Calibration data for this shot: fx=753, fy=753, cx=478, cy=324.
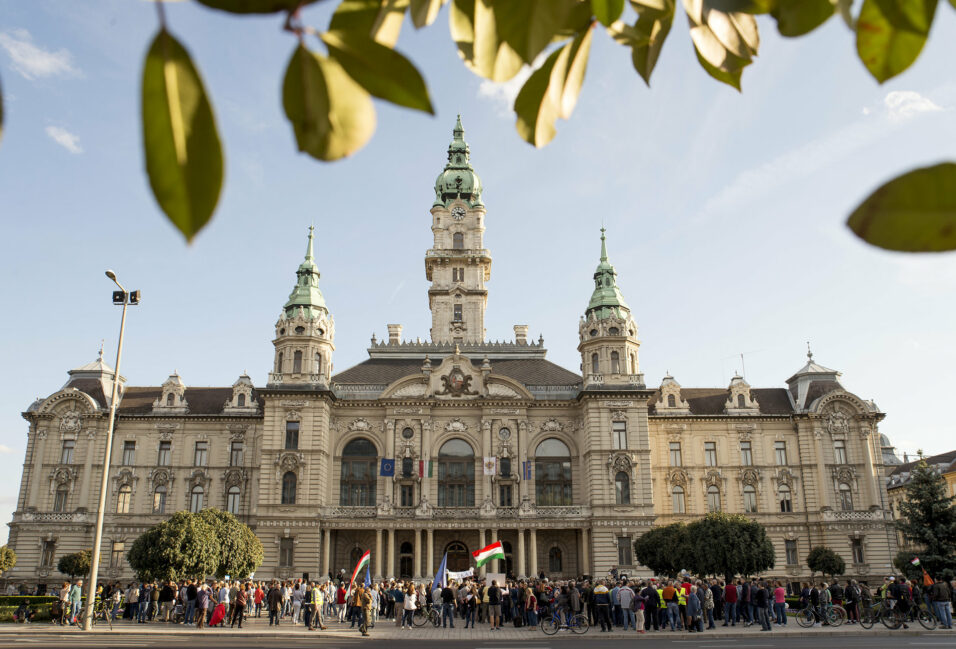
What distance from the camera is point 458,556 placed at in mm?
43188

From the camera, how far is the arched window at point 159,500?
4522 cm

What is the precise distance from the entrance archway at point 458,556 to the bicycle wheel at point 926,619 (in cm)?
2360

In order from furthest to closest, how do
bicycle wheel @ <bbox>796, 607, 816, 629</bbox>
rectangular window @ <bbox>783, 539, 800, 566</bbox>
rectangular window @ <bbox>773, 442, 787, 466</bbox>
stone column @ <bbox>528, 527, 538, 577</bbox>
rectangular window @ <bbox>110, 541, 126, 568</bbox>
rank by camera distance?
rectangular window @ <bbox>773, 442, 787, 466</bbox>, rectangular window @ <bbox>783, 539, 800, 566</bbox>, rectangular window @ <bbox>110, 541, 126, 568</bbox>, stone column @ <bbox>528, 527, 538, 577</bbox>, bicycle wheel @ <bbox>796, 607, 816, 629</bbox>

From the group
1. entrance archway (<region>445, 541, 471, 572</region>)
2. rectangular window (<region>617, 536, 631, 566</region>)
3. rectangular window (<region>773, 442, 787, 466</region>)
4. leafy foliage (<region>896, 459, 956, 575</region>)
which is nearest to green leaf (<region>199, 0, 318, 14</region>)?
rectangular window (<region>617, 536, 631, 566</region>)

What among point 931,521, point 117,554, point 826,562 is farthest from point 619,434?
point 117,554

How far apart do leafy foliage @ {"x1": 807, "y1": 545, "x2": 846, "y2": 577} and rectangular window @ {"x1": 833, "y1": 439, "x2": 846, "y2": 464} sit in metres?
5.92

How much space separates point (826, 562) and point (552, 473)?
15807 mm

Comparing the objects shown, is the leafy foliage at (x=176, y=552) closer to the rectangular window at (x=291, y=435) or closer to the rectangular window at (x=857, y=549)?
the rectangular window at (x=291, y=435)

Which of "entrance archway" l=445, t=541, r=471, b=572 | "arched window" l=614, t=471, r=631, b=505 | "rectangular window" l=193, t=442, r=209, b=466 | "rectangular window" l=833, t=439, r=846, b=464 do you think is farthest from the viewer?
"rectangular window" l=193, t=442, r=209, b=466

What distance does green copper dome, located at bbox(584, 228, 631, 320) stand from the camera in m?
46.1

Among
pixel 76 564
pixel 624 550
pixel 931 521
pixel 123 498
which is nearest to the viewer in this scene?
pixel 931 521

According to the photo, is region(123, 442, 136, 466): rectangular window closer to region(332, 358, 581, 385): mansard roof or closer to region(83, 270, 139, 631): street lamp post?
region(332, 358, 581, 385): mansard roof

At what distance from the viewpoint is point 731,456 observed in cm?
4653

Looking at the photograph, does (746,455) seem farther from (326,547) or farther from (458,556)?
(326,547)
